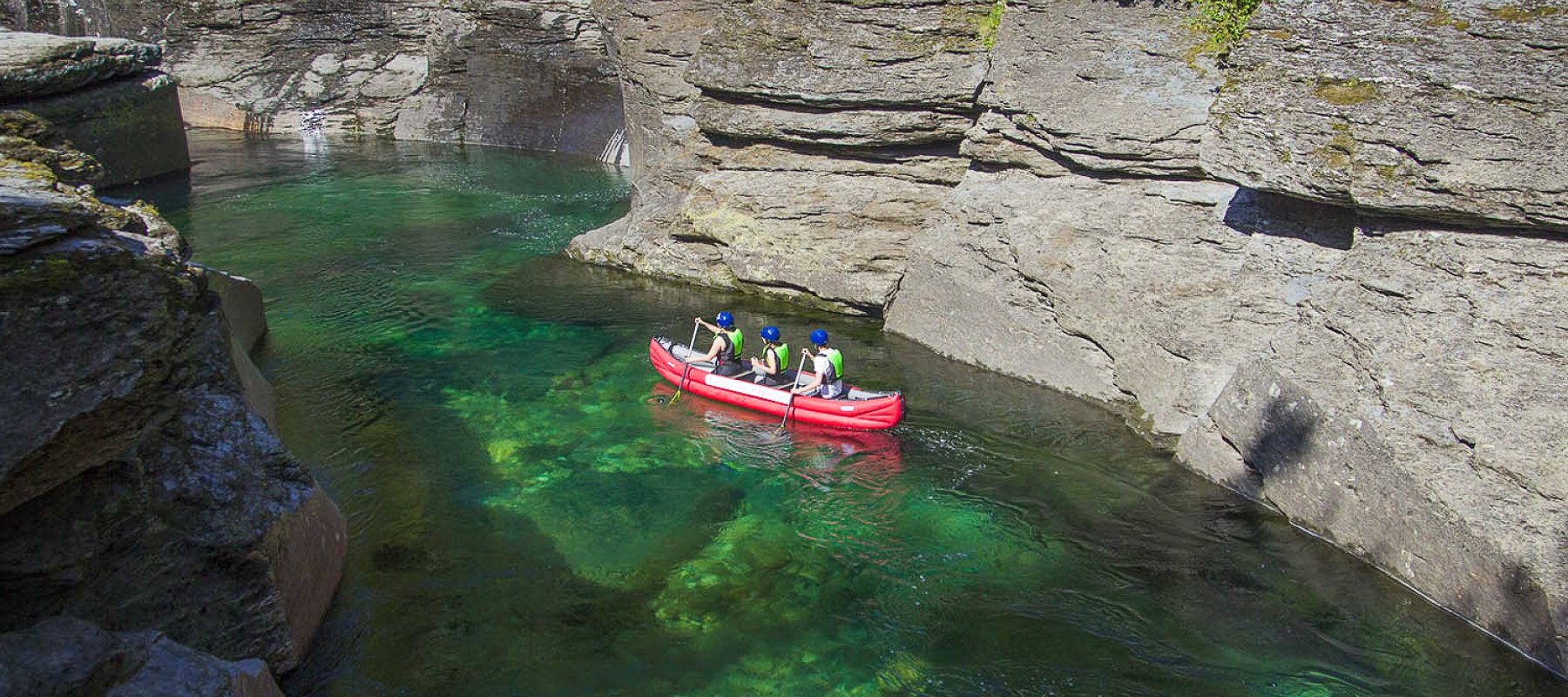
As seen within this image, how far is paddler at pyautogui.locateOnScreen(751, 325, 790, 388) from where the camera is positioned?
1154cm

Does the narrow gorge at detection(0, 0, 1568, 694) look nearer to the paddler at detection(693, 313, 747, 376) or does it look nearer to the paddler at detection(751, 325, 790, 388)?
the paddler at detection(751, 325, 790, 388)

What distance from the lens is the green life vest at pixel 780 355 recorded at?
1153 cm

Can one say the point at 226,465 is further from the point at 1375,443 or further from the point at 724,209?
the point at 724,209

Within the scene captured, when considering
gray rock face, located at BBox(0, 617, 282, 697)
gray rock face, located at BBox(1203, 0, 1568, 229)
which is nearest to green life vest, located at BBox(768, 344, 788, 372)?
gray rock face, located at BBox(1203, 0, 1568, 229)

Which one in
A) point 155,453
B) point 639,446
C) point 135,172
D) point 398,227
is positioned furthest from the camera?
point 135,172

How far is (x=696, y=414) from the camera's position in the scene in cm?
1130

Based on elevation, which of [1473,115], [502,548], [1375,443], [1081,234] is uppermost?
[1473,115]

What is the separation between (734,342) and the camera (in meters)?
12.0

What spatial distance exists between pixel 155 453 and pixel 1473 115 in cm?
938

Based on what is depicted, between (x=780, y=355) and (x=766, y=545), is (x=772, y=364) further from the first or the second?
(x=766, y=545)

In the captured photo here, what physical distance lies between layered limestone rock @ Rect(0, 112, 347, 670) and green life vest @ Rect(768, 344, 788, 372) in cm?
501

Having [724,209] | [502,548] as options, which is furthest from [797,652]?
[724,209]

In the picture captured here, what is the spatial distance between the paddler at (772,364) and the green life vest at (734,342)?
0.29 m

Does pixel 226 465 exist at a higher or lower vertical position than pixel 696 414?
higher
